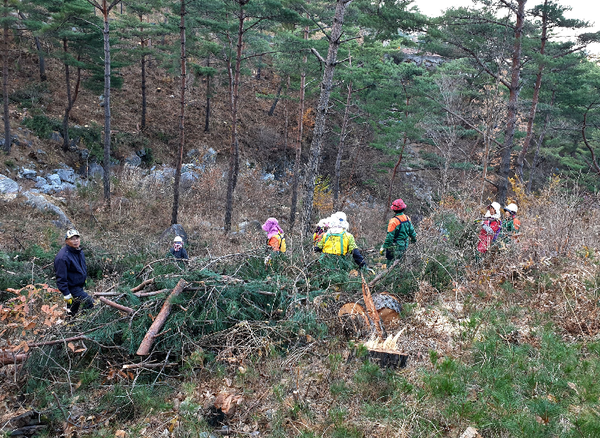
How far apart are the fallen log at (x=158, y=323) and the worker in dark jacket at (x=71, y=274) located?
1853 mm

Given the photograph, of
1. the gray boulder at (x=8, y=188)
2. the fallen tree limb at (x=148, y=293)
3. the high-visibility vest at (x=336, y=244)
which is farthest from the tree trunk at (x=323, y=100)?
the gray boulder at (x=8, y=188)

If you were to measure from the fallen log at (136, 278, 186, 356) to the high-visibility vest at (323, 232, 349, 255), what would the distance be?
8.24 ft

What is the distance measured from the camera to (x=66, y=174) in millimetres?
18344

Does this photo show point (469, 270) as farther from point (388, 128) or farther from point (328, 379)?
point (388, 128)

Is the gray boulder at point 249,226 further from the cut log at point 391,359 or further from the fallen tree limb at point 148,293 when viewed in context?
the cut log at point 391,359

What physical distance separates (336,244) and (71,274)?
4.12 meters

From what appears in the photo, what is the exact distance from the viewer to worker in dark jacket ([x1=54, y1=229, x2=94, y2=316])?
233 inches

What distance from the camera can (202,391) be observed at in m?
4.26

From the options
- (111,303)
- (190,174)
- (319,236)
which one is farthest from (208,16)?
(111,303)

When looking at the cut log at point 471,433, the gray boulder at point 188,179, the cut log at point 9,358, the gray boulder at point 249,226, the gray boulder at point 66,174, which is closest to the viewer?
the cut log at point 471,433

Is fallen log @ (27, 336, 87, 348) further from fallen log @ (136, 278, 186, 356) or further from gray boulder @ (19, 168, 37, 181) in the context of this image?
gray boulder @ (19, 168, 37, 181)

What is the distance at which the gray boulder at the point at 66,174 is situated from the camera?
18.1 metres

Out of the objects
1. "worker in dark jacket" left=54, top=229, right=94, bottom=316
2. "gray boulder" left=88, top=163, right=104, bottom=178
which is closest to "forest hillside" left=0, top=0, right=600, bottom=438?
"worker in dark jacket" left=54, top=229, right=94, bottom=316

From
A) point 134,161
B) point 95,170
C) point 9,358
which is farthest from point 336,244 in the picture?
point 134,161
